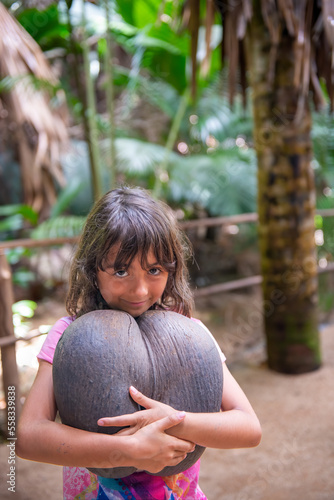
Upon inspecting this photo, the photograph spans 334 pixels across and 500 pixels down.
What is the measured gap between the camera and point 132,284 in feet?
3.04

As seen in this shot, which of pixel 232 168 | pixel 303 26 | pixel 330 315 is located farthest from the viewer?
pixel 232 168

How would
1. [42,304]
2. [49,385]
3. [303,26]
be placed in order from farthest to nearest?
1. [42,304]
2. [303,26]
3. [49,385]

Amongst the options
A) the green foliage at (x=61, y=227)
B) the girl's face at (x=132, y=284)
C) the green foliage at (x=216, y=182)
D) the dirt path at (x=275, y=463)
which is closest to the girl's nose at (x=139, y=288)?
the girl's face at (x=132, y=284)

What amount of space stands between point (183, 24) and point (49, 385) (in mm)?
3106

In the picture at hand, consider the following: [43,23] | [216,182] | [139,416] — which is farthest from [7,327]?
[216,182]

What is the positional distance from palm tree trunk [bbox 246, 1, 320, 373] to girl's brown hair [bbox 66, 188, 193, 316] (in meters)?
2.24

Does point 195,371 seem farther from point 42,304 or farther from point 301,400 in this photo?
point 42,304

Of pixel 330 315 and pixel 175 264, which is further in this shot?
pixel 330 315

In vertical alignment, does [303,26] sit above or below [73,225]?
above

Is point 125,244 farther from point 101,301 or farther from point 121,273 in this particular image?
point 101,301

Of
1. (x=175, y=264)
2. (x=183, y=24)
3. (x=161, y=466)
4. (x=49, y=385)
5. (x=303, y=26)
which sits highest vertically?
(x=183, y=24)

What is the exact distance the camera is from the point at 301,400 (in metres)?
2.93

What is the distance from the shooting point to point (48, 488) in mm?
2156

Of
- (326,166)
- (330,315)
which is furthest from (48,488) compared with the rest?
(326,166)
